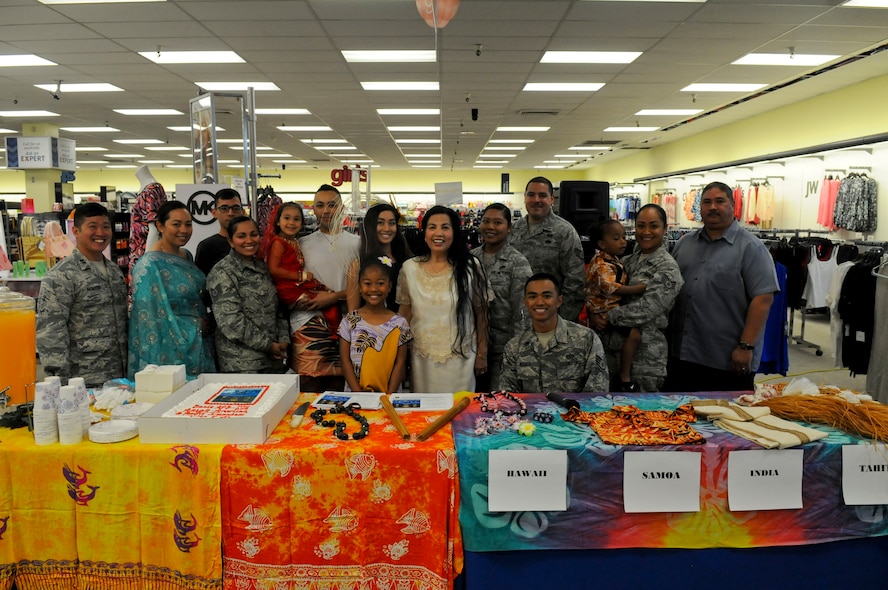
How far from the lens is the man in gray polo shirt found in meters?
3.00

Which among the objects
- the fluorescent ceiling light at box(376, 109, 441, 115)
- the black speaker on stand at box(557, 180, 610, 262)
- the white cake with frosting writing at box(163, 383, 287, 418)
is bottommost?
the white cake with frosting writing at box(163, 383, 287, 418)

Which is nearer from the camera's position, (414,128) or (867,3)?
(867,3)

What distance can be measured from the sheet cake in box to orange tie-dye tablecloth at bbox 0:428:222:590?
0.15 feet

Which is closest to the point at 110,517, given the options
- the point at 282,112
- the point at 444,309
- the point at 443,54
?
the point at 444,309

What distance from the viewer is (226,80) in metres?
7.83

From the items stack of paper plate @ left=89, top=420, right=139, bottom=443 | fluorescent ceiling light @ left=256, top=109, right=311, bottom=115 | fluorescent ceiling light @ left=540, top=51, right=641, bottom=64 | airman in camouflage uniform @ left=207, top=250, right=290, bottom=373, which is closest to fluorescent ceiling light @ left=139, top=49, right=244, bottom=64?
fluorescent ceiling light @ left=256, top=109, right=311, bottom=115

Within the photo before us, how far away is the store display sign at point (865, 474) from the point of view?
6.15 ft

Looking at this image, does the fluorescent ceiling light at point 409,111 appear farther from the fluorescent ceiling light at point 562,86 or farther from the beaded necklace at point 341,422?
the beaded necklace at point 341,422

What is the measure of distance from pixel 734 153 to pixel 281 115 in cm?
898

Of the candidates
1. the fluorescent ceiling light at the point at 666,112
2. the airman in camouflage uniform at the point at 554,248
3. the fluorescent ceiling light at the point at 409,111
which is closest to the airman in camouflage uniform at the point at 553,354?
the airman in camouflage uniform at the point at 554,248

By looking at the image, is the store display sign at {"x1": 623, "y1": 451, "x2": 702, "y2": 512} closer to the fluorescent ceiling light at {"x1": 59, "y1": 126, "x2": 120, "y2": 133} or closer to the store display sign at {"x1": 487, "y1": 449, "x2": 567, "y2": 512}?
the store display sign at {"x1": 487, "y1": 449, "x2": 567, "y2": 512}

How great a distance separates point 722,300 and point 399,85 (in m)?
6.34

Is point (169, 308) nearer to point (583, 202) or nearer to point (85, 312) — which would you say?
point (85, 312)

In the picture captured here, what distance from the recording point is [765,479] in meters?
1.85
